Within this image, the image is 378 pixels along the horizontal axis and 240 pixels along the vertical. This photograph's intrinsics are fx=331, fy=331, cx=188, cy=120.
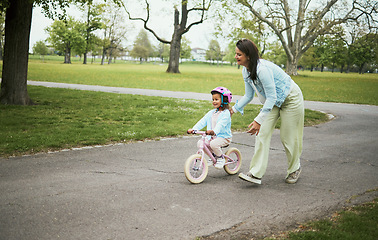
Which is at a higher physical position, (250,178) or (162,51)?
(162,51)

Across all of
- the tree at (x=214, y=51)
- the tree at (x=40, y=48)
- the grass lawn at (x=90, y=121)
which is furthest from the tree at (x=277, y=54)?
the grass lawn at (x=90, y=121)

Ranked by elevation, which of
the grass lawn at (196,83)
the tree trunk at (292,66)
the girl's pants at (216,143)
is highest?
the tree trunk at (292,66)

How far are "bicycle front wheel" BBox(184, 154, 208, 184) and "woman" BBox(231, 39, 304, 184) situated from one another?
0.59 meters

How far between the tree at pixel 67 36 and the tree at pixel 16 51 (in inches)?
2801

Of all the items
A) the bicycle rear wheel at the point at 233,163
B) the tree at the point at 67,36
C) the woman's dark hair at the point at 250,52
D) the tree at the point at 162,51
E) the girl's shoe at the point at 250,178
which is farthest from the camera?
the tree at the point at 162,51

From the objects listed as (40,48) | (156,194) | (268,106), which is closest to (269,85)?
(268,106)

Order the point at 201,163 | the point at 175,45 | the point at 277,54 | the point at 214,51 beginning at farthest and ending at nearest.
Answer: the point at 214,51, the point at 277,54, the point at 175,45, the point at 201,163

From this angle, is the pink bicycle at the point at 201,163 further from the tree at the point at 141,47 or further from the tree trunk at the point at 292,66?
the tree at the point at 141,47

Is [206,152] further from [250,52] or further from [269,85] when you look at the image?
[250,52]

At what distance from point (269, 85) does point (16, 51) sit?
9.83 m

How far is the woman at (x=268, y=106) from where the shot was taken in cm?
428

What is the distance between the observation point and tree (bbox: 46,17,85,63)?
258ft

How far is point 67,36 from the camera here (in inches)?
3110

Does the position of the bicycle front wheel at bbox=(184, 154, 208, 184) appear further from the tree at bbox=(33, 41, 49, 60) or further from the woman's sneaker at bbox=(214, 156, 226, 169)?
the tree at bbox=(33, 41, 49, 60)
